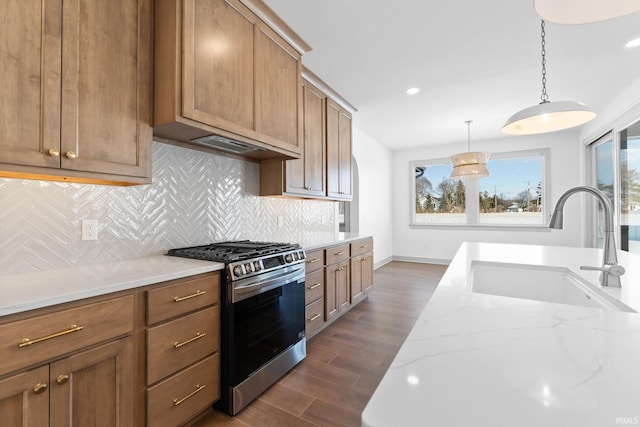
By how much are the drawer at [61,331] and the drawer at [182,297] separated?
0.10 meters

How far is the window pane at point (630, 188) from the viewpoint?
11.4ft

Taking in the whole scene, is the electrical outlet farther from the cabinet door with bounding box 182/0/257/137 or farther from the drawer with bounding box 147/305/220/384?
the cabinet door with bounding box 182/0/257/137

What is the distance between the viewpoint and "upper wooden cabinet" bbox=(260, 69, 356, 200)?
2.77 metres

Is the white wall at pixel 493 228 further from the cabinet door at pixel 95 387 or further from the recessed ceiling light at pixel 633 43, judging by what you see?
the cabinet door at pixel 95 387

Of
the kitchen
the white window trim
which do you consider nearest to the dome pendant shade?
the kitchen

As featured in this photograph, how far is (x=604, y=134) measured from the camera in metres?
4.35

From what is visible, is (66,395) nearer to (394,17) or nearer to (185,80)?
(185,80)

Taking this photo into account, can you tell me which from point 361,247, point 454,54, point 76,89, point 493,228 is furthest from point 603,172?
point 76,89

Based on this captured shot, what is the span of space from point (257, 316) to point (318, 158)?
6.16 feet

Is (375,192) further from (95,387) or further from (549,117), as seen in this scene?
(95,387)

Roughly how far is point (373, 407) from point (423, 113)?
15.1 ft

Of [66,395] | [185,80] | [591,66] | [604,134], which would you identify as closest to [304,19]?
[185,80]

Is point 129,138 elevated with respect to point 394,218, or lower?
elevated

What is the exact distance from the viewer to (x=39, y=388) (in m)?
1.07
